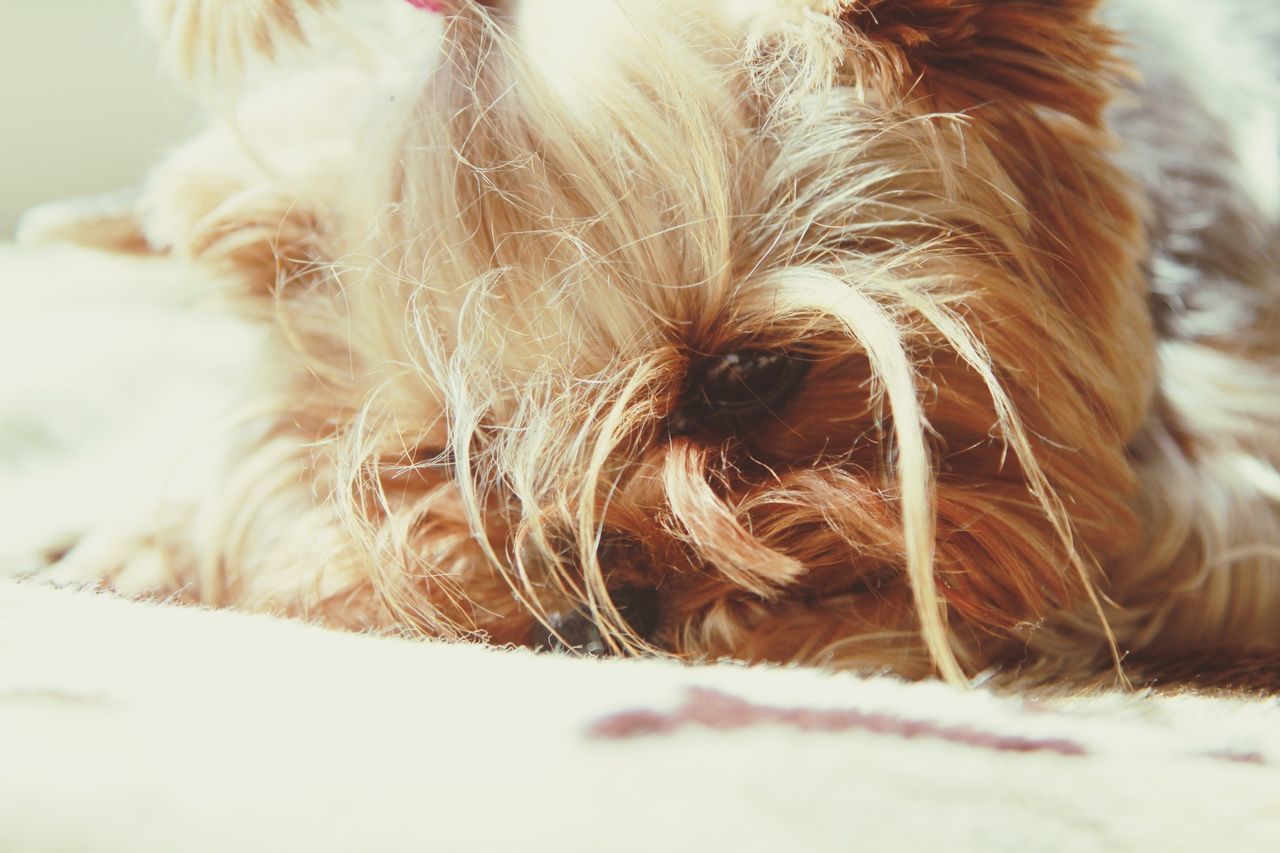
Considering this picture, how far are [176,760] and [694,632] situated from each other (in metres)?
0.42

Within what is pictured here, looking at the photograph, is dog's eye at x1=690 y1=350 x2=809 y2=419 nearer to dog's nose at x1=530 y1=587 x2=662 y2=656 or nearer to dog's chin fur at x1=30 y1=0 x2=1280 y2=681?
dog's chin fur at x1=30 y1=0 x2=1280 y2=681

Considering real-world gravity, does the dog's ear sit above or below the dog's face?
above

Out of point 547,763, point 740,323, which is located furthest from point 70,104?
point 547,763

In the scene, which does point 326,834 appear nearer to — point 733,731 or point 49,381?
point 733,731

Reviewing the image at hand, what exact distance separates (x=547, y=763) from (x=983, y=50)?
575 millimetres

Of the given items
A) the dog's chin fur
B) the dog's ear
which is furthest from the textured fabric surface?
the dog's ear

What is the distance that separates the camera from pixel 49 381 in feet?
3.99

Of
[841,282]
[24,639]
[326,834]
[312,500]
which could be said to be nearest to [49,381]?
[312,500]

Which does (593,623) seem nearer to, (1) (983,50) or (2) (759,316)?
(2) (759,316)

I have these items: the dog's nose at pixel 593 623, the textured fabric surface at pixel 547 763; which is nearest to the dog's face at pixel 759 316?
the dog's nose at pixel 593 623

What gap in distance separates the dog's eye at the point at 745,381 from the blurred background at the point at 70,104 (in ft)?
3.26

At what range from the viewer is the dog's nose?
0.73 metres

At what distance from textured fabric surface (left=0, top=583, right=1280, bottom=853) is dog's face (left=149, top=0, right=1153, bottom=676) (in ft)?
0.75

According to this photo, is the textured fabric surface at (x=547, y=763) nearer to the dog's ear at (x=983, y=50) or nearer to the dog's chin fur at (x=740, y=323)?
the dog's chin fur at (x=740, y=323)
